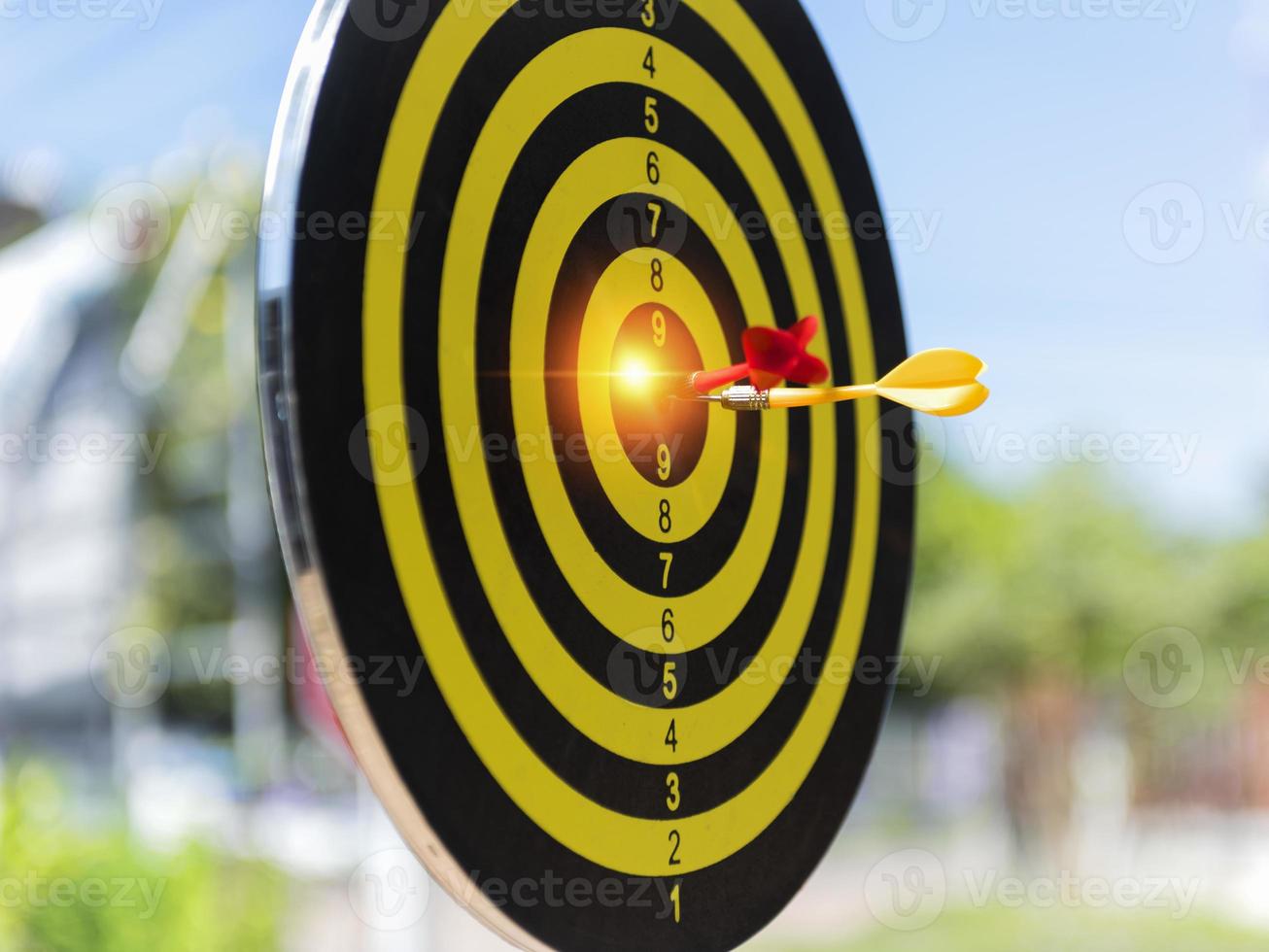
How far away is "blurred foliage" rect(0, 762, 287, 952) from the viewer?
295cm

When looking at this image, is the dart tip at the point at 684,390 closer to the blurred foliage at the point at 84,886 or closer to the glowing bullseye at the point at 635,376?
the glowing bullseye at the point at 635,376

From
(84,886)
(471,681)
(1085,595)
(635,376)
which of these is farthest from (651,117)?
(1085,595)

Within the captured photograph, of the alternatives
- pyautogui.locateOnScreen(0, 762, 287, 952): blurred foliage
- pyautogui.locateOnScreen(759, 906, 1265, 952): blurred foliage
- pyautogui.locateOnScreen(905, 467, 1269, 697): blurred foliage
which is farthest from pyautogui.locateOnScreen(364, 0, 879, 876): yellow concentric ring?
pyautogui.locateOnScreen(905, 467, 1269, 697): blurred foliage

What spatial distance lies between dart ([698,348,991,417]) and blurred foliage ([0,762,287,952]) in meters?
2.83

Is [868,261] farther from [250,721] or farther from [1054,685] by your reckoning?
[1054,685]

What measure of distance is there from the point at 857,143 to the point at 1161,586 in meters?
9.96

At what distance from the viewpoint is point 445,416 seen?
1.85 ft

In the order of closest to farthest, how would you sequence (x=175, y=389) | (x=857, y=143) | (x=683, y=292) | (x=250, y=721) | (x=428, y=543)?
(x=428, y=543) < (x=683, y=292) < (x=857, y=143) < (x=250, y=721) < (x=175, y=389)

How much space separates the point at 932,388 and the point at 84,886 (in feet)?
9.78

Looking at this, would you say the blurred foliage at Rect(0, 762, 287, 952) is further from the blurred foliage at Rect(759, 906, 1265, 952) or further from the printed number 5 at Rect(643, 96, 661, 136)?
the printed number 5 at Rect(643, 96, 661, 136)

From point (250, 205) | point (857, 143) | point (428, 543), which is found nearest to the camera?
point (428, 543)

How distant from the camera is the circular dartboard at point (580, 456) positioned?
0.52 m

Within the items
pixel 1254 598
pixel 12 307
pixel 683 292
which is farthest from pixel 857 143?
pixel 1254 598

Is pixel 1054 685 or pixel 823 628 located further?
pixel 1054 685
